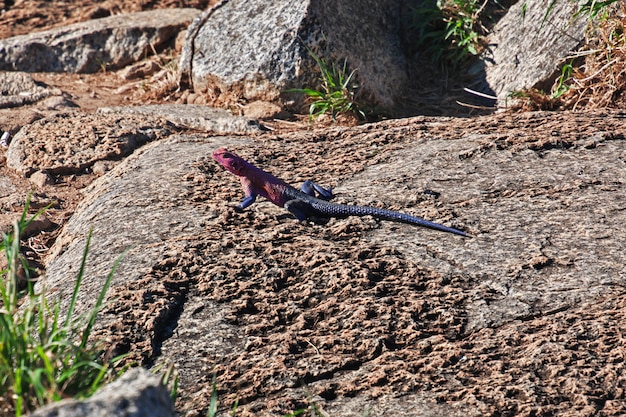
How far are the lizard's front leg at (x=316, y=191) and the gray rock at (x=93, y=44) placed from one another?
4.23 meters

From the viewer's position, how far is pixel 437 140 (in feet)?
15.1

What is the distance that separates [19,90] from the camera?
22.3ft

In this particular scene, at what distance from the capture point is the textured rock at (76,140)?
5.31 meters

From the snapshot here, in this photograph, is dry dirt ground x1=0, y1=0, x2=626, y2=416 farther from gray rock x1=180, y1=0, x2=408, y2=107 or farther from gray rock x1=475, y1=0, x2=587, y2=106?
gray rock x1=475, y1=0, x2=587, y2=106

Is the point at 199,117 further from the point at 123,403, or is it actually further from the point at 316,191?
the point at 123,403

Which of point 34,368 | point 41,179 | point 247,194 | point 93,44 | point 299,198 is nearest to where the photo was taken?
point 34,368

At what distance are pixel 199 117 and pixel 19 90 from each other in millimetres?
2099

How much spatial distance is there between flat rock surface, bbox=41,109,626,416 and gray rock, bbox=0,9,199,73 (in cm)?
344

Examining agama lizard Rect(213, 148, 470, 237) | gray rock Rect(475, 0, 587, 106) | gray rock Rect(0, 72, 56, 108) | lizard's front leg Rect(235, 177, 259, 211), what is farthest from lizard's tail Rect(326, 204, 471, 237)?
gray rock Rect(0, 72, 56, 108)

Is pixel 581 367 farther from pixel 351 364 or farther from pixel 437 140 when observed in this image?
pixel 437 140

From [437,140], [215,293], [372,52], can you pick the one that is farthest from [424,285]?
[372,52]

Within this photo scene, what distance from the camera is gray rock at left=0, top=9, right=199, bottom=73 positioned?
7559 millimetres

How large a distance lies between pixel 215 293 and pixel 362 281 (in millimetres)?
678

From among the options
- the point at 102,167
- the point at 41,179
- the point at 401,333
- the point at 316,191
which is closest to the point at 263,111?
the point at 102,167
